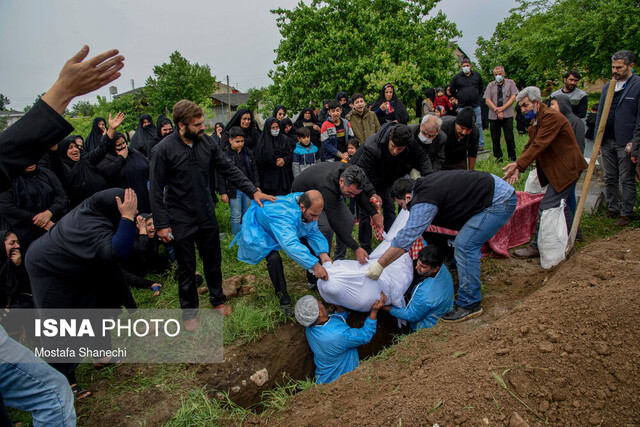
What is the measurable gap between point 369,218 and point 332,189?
3.29ft

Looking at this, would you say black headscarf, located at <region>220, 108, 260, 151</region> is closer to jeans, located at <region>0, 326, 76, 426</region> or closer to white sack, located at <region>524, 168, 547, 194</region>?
white sack, located at <region>524, 168, 547, 194</region>

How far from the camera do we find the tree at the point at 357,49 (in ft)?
40.4

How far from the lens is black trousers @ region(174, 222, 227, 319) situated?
12.2 feet

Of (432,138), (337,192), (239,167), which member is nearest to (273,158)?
(239,167)

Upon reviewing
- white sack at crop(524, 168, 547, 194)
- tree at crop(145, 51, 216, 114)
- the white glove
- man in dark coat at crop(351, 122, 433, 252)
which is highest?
tree at crop(145, 51, 216, 114)

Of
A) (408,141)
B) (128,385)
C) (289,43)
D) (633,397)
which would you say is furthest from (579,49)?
(128,385)

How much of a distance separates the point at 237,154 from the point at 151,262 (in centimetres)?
202

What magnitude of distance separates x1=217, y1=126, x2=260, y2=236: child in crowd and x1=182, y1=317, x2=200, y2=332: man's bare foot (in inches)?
88.1

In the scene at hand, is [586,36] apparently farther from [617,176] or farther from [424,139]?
[424,139]

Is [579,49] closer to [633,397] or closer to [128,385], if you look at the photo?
[633,397]

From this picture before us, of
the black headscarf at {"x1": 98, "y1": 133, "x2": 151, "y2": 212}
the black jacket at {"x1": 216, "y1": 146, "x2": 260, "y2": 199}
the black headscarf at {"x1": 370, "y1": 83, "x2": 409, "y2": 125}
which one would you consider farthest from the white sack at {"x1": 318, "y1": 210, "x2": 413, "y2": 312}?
the black headscarf at {"x1": 370, "y1": 83, "x2": 409, "y2": 125}

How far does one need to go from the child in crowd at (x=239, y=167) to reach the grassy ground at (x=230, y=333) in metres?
0.53

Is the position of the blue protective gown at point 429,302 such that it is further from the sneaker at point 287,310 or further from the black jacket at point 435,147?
the black jacket at point 435,147

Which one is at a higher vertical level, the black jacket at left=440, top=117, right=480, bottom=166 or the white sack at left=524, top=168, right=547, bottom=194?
the black jacket at left=440, top=117, right=480, bottom=166
